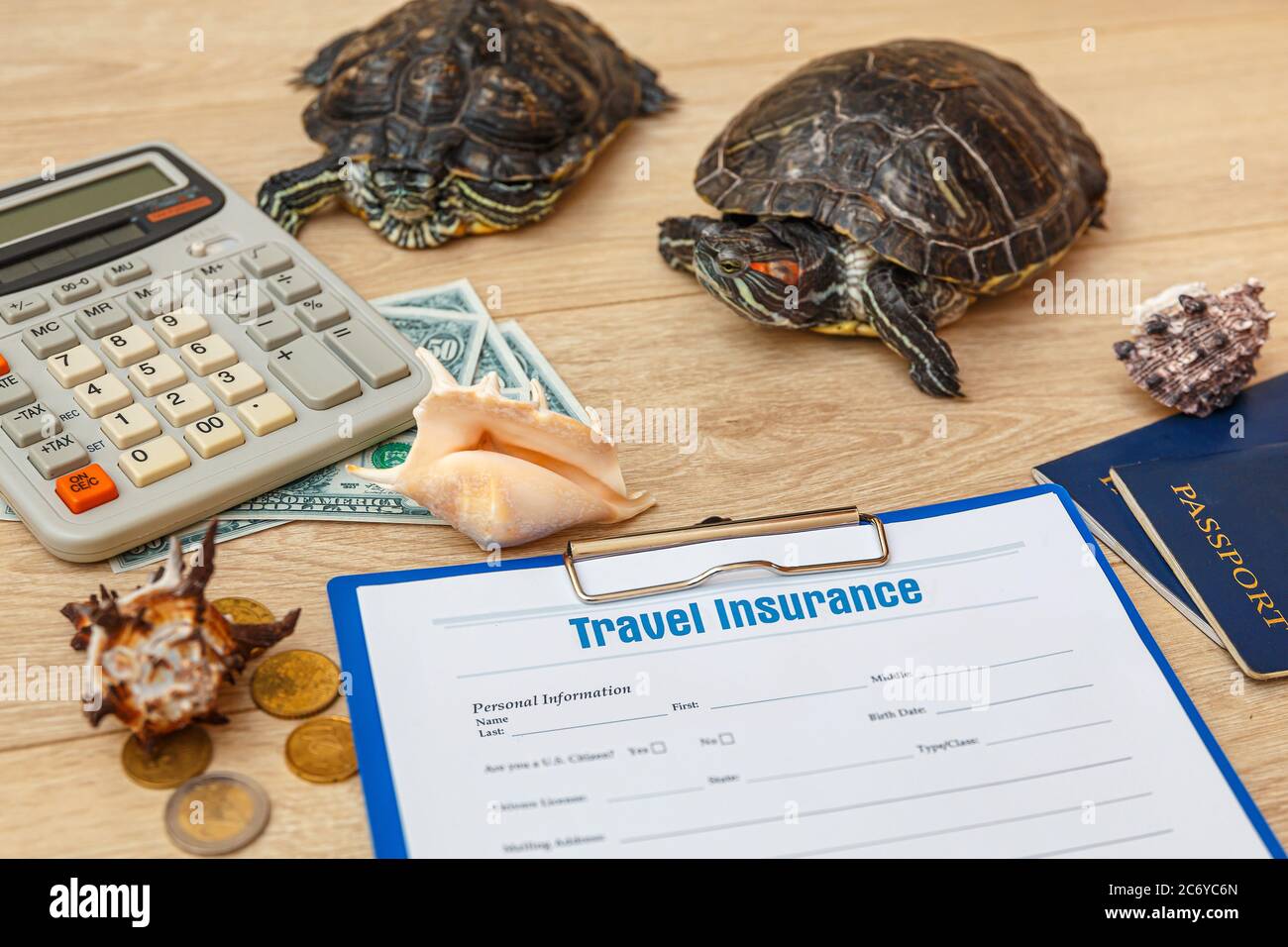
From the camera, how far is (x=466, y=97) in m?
0.74

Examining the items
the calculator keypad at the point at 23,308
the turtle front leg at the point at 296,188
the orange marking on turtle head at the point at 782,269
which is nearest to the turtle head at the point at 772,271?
the orange marking on turtle head at the point at 782,269

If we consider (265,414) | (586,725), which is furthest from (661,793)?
(265,414)

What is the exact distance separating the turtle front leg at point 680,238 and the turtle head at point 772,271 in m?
0.03

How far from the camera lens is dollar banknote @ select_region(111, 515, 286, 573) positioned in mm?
521

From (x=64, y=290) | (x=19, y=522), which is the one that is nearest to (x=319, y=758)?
(x=19, y=522)

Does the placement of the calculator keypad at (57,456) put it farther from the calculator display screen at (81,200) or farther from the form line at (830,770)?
the form line at (830,770)

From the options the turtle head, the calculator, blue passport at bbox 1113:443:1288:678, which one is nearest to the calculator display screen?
the calculator

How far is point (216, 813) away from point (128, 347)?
0.84 ft

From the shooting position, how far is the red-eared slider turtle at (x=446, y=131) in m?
0.73

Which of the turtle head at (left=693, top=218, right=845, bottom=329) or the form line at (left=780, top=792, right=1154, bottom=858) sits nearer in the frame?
the form line at (left=780, top=792, right=1154, bottom=858)

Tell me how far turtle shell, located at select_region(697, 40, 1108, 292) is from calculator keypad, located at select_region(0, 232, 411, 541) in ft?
0.86

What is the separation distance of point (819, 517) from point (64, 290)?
0.41 metres

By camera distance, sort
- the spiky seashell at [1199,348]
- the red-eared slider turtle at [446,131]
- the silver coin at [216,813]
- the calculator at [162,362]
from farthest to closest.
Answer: the red-eared slider turtle at [446,131] → the spiky seashell at [1199,348] → the calculator at [162,362] → the silver coin at [216,813]

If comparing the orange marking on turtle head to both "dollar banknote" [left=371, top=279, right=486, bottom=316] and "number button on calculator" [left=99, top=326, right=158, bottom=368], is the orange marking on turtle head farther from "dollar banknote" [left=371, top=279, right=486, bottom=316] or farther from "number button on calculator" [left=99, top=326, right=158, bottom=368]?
"number button on calculator" [left=99, top=326, right=158, bottom=368]
